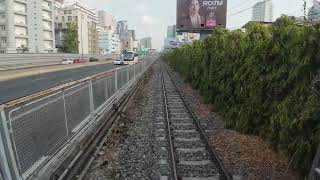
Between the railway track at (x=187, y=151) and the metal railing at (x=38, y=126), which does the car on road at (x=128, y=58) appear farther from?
the metal railing at (x=38, y=126)

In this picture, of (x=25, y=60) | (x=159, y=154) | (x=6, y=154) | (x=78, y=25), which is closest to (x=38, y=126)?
(x=6, y=154)

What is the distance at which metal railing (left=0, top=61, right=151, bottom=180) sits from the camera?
5617mm

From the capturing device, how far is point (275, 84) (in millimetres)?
9305

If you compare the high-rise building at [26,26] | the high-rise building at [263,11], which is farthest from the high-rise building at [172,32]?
the high-rise building at [263,11]

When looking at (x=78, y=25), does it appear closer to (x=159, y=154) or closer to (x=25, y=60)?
(x=25, y=60)

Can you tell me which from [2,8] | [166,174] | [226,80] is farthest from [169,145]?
Result: [2,8]

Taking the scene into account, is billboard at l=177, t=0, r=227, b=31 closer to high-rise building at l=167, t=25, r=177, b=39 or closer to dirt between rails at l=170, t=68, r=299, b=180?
dirt between rails at l=170, t=68, r=299, b=180

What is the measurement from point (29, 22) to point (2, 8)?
8.24m

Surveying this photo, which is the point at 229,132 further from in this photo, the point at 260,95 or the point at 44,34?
the point at 44,34

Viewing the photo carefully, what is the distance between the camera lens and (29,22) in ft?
302

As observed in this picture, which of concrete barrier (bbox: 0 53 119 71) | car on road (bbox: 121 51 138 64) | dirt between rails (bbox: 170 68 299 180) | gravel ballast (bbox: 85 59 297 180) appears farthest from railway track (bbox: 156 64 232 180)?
car on road (bbox: 121 51 138 64)

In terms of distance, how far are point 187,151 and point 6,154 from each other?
4.87 meters

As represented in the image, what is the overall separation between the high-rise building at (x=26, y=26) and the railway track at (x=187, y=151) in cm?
6982

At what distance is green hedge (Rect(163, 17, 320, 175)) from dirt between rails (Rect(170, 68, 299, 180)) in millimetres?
312
